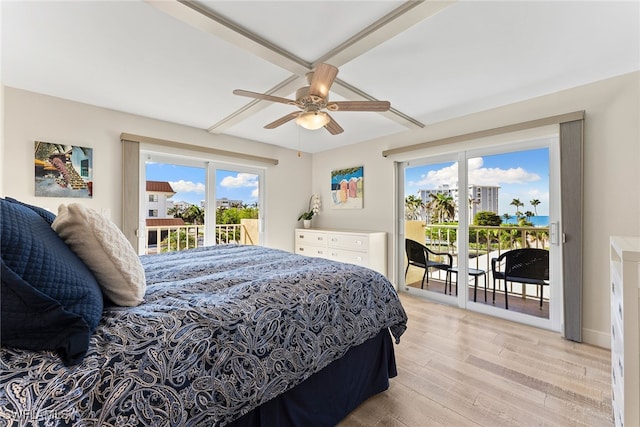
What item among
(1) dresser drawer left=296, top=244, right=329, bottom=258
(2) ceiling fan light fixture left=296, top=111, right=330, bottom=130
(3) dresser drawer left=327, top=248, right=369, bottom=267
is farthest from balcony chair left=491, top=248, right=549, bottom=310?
(2) ceiling fan light fixture left=296, top=111, right=330, bottom=130

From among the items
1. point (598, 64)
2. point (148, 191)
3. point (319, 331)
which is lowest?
point (319, 331)

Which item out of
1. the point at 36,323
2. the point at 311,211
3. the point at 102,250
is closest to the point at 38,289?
the point at 36,323

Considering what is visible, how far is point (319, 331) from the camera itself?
4.41ft

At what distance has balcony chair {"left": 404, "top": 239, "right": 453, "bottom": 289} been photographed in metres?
3.47

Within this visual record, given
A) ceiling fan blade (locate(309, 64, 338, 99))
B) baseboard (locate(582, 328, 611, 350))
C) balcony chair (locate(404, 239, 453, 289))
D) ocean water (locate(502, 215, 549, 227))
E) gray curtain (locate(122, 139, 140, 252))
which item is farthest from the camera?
balcony chair (locate(404, 239, 453, 289))

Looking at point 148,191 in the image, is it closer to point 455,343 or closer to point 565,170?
point 455,343

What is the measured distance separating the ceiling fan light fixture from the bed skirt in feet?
5.30

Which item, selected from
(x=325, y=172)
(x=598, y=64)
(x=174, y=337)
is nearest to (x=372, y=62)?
(x=598, y=64)

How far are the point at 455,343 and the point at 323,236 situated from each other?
2.31 m

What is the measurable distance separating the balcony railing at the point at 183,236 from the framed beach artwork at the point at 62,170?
2.71ft

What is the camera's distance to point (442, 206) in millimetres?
3482

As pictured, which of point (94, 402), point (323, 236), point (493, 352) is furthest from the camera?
point (323, 236)

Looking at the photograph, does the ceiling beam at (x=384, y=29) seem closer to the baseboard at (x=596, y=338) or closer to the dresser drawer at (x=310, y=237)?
the dresser drawer at (x=310, y=237)

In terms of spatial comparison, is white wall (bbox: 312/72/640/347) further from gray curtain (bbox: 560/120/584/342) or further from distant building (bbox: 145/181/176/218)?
distant building (bbox: 145/181/176/218)
